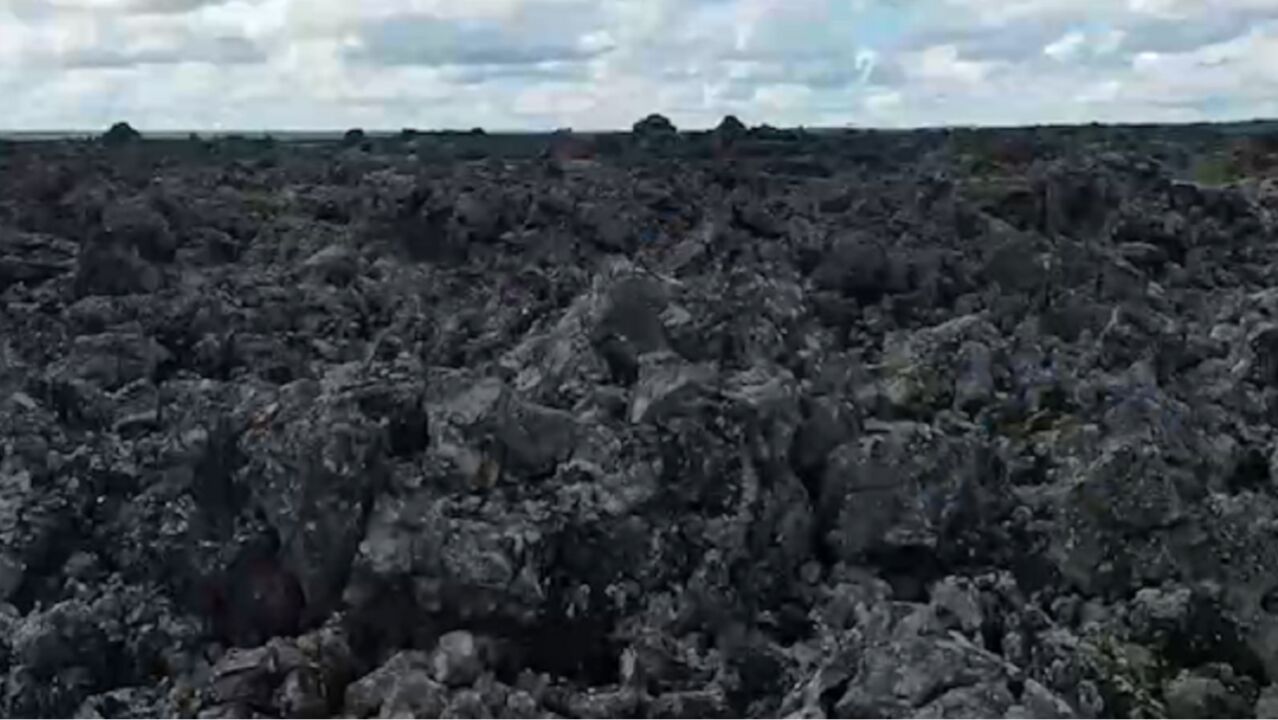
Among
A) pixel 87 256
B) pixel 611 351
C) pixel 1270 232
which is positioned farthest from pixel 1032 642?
pixel 1270 232

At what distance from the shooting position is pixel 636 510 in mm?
18969

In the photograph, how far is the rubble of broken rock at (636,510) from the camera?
17156 millimetres

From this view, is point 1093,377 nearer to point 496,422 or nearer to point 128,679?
point 496,422

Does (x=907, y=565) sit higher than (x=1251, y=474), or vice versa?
(x=907, y=565)

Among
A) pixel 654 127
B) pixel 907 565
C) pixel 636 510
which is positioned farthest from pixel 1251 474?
pixel 654 127

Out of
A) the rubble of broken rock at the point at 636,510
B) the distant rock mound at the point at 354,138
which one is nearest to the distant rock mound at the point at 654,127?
the distant rock mound at the point at 354,138

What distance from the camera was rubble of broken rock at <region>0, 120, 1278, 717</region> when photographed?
56.3 feet

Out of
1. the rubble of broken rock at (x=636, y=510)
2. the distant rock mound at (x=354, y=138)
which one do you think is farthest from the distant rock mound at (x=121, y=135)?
the rubble of broken rock at (x=636, y=510)

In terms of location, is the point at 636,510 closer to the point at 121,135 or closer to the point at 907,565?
the point at 907,565

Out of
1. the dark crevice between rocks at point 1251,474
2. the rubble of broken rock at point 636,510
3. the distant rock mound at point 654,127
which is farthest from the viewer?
the distant rock mound at point 654,127

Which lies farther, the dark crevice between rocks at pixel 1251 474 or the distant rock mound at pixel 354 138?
the distant rock mound at pixel 354 138

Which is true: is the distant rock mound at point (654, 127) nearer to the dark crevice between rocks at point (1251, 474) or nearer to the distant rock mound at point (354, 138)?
the distant rock mound at point (354, 138)

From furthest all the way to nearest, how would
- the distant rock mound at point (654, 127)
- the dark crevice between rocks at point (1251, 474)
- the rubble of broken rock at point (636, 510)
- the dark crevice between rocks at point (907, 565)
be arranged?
the distant rock mound at point (654, 127) → the dark crevice between rocks at point (1251, 474) → the dark crevice between rocks at point (907, 565) → the rubble of broken rock at point (636, 510)

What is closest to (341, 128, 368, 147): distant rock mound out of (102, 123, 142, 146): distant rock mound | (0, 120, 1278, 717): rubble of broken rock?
(102, 123, 142, 146): distant rock mound
